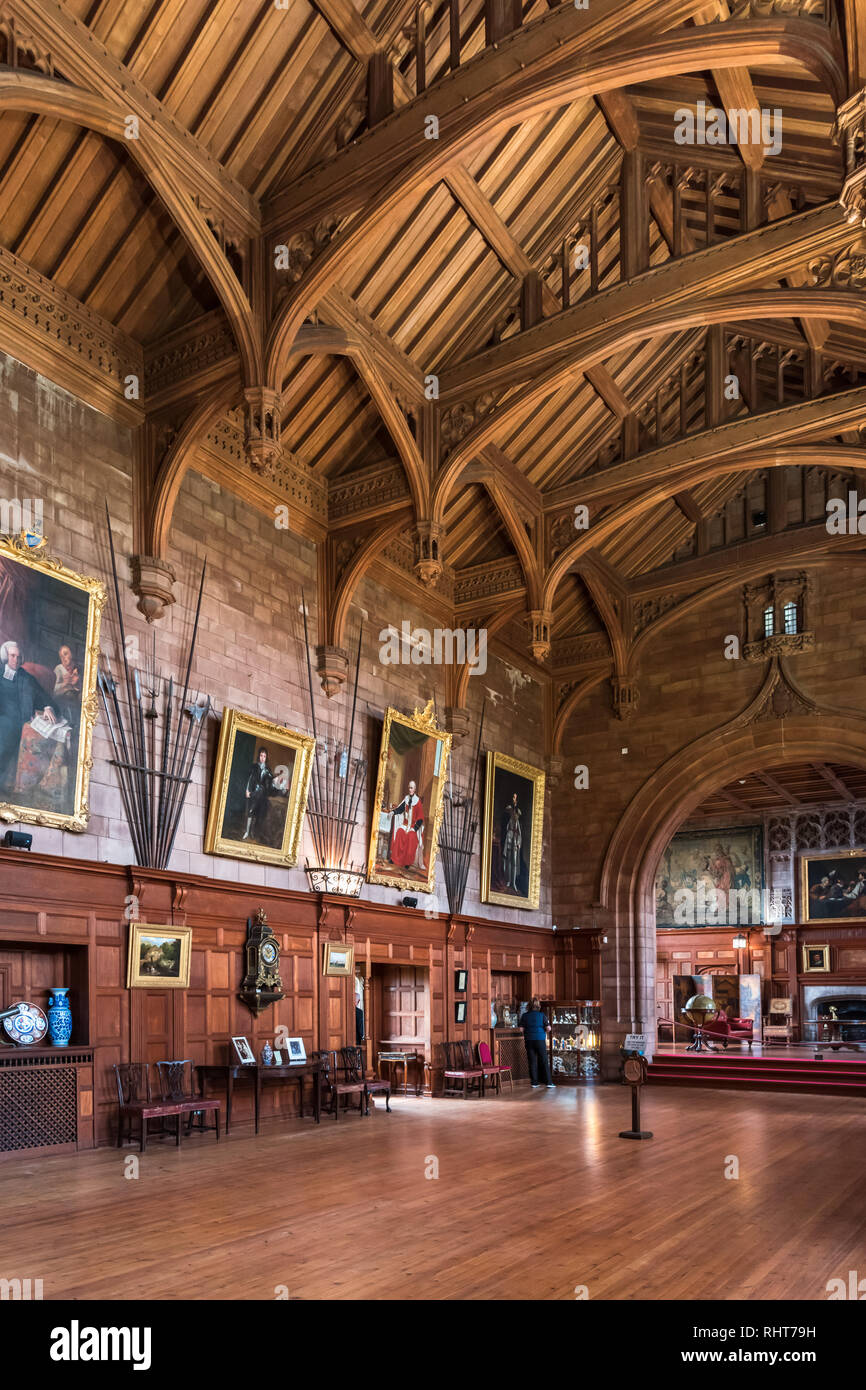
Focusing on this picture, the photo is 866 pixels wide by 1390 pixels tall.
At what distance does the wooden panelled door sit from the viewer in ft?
48.6

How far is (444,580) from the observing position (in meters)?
16.2

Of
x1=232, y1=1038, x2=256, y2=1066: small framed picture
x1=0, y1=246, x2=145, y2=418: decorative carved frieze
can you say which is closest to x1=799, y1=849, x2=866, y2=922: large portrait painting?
x1=232, y1=1038, x2=256, y2=1066: small framed picture

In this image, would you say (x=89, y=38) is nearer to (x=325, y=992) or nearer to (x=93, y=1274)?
(x=93, y=1274)

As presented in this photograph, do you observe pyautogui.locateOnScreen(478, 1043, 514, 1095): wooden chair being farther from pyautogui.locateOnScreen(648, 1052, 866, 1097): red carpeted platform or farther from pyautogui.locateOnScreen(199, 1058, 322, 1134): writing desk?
pyautogui.locateOnScreen(199, 1058, 322, 1134): writing desk

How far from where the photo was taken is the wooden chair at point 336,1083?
37.8 feet

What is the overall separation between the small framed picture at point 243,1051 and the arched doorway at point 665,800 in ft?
28.2

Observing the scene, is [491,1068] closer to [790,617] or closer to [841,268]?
[790,617]

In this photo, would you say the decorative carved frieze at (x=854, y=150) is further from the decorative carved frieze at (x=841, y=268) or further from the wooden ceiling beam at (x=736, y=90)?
the wooden ceiling beam at (x=736, y=90)

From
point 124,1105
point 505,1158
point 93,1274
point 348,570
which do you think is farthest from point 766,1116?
point 93,1274

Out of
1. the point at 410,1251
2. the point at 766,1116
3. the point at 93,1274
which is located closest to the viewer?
the point at 93,1274

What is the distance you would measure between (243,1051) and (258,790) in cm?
274

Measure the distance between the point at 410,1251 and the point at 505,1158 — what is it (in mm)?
3383

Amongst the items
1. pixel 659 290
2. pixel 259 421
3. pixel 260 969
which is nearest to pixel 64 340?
pixel 259 421

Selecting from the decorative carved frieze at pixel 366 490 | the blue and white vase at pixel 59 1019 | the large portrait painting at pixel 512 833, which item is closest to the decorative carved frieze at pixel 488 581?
the large portrait painting at pixel 512 833
